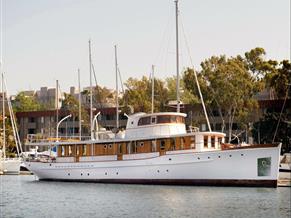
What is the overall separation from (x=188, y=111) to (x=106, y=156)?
120ft

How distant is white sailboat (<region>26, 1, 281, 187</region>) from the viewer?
45388mm

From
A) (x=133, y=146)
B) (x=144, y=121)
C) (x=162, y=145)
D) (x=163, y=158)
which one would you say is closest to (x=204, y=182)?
(x=163, y=158)

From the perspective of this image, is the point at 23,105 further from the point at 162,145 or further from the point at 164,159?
the point at 164,159

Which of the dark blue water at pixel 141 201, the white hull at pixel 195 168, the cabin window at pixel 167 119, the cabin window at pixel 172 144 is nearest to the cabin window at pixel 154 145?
the white hull at pixel 195 168

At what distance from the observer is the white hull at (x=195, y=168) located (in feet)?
148

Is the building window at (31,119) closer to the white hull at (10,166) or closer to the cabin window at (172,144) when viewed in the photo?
the white hull at (10,166)

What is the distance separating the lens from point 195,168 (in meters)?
46.9

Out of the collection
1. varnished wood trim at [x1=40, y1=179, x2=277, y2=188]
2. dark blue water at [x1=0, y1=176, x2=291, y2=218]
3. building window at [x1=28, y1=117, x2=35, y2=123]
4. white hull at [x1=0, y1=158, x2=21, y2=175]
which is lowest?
dark blue water at [x1=0, y1=176, x2=291, y2=218]

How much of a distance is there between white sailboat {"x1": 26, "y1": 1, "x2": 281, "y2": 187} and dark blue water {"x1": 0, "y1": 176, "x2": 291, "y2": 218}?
1.75 meters

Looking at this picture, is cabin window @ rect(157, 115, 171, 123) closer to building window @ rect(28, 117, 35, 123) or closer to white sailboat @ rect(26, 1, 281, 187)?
white sailboat @ rect(26, 1, 281, 187)

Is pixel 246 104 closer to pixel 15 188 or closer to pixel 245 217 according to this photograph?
pixel 15 188

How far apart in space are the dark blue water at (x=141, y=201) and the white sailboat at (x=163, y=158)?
1746 millimetres

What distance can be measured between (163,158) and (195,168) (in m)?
2.87

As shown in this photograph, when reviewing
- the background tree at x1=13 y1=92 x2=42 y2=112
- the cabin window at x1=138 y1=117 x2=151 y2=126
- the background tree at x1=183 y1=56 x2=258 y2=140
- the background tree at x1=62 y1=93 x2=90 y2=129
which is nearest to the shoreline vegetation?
the background tree at x1=183 y1=56 x2=258 y2=140
